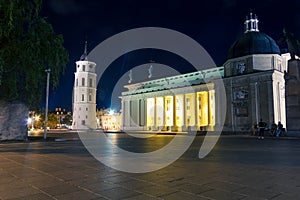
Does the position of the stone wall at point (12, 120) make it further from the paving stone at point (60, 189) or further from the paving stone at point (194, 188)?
the paving stone at point (194, 188)

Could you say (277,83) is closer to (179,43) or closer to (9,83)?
(179,43)

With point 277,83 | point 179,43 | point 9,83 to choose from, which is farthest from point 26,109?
point 179,43

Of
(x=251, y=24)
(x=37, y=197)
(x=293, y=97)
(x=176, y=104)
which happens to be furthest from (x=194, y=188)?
(x=176, y=104)

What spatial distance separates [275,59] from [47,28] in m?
47.1

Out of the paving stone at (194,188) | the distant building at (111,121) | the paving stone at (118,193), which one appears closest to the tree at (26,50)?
the paving stone at (118,193)

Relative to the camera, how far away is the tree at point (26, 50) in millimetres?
12069

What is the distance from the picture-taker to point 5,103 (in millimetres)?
19938

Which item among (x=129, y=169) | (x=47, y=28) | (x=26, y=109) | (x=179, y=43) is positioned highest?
(x=179, y=43)

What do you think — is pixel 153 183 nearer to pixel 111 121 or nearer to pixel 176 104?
pixel 176 104

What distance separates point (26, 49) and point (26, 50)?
0.17 ft

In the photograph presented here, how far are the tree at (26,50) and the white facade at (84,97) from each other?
74.9 meters

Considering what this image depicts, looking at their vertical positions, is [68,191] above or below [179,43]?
below

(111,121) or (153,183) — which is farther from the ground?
(111,121)

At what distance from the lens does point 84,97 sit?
93.1 metres
